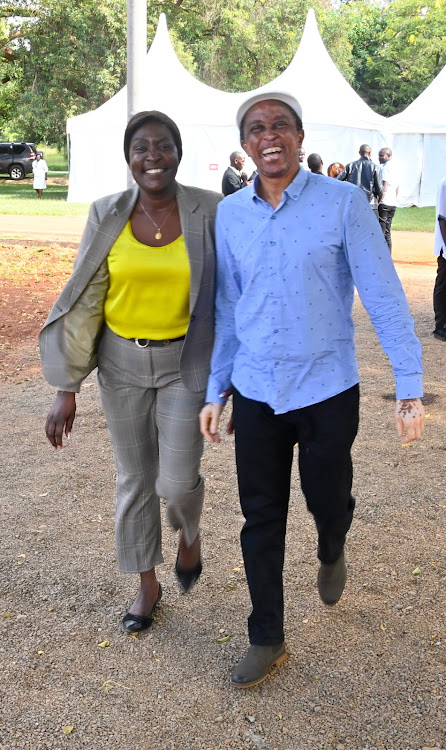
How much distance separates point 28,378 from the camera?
8.09m

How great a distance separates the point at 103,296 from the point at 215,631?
1.47m

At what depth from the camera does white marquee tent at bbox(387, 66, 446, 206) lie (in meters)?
27.0

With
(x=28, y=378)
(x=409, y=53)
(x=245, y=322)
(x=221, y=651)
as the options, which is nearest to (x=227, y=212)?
(x=245, y=322)

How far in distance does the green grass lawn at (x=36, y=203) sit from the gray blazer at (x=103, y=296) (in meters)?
21.3

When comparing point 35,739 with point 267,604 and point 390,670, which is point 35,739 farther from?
point 390,670

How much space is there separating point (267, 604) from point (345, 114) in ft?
79.2

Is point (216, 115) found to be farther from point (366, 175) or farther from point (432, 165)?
point (366, 175)

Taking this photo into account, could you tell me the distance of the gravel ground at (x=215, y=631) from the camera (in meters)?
Answer: 2.90

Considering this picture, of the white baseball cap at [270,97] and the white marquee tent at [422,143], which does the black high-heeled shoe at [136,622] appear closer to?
the white baseball cap at [270,97]

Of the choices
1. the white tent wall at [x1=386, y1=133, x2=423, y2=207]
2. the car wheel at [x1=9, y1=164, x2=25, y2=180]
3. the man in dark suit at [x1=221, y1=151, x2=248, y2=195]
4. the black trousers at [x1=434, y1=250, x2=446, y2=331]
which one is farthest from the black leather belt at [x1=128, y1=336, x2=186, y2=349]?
the car wheel at [x1=9, y1=164, x2=25, y2=180]

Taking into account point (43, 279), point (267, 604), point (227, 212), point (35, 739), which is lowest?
point (43, 279)

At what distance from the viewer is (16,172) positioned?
43969mm

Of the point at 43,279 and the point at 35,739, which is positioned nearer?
the point at 35,739

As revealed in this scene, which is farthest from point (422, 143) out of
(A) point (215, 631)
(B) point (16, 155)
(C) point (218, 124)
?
(A) point (215, 631)
